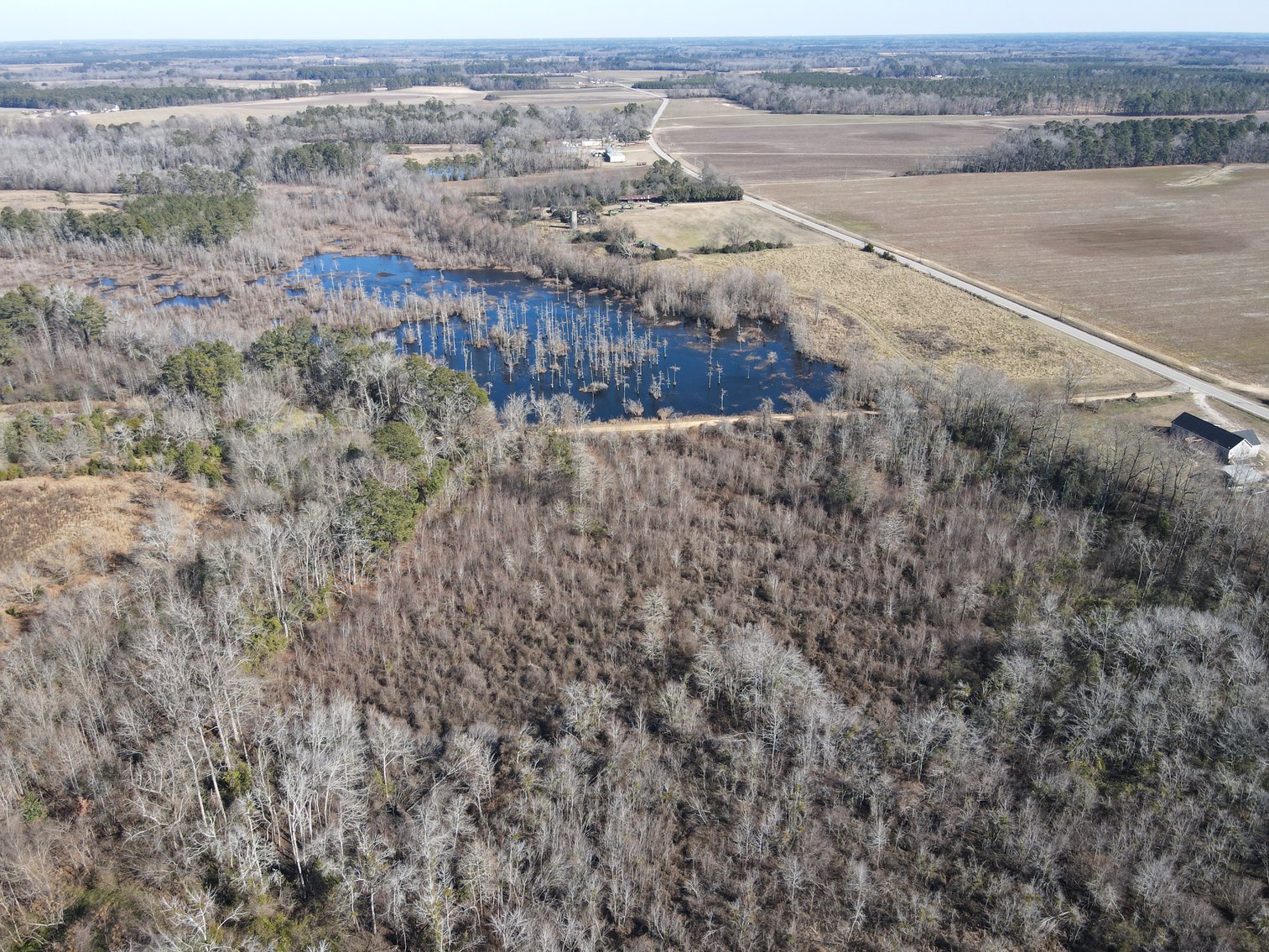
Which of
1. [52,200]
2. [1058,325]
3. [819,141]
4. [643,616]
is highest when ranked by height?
[819,141]

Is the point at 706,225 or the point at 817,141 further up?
the point at 817,141

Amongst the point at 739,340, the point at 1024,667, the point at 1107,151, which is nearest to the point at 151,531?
the point at 1024,667

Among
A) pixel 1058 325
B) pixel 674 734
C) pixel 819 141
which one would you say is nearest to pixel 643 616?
pixel 674 734

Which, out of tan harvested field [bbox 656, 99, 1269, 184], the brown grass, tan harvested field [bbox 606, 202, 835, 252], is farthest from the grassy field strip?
tan harvested field [bbox 656, 99, 1269, 184]

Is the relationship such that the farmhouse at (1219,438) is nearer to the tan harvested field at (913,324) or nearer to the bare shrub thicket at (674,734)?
the bare shrub thicket at (674,734)

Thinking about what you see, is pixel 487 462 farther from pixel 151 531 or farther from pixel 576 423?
pixel 151 531

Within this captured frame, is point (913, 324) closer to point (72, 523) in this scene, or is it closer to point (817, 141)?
point (72, 523)
